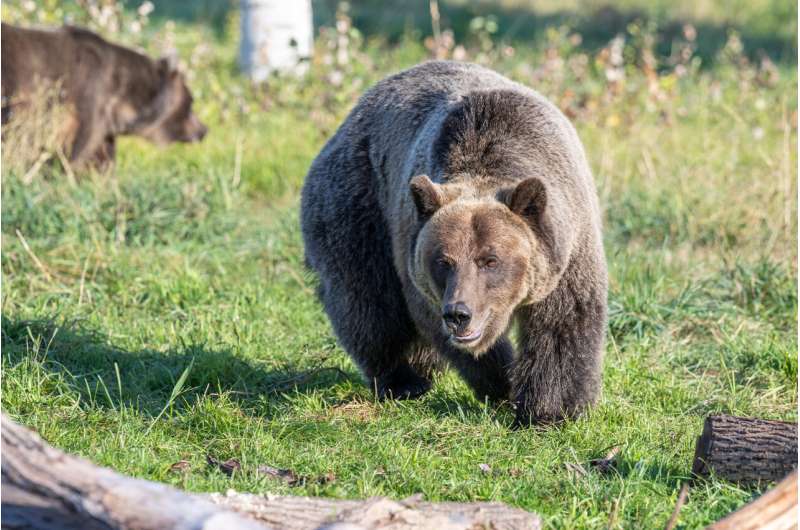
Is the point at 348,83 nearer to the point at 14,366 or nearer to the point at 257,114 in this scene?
the point at 257,114

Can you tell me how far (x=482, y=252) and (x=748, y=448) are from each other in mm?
1349

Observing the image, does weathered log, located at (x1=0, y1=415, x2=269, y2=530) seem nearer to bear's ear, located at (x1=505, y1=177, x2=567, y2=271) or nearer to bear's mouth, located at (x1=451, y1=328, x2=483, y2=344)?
bear's mouth, located at (x1=451, y1=328, x2=483, y2=344)

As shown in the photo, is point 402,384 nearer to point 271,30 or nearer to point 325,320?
point 325,320

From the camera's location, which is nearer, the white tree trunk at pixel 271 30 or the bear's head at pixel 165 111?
the bear's head at pixel 165 111

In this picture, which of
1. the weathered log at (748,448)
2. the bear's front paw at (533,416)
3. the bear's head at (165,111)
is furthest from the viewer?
the bear's head at (165,111)

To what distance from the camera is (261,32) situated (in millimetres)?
12742

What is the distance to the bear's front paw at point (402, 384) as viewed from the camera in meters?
5.95

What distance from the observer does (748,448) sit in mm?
4504

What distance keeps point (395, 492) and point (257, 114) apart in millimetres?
7386

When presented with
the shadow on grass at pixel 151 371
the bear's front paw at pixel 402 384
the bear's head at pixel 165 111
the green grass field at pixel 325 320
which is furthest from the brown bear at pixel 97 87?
the bear's front paw at pixel 402 384

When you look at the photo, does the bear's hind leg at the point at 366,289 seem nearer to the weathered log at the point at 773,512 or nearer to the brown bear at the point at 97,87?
the weathered log at the point at 773,512

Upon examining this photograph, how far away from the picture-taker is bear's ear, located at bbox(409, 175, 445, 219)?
4832 mm

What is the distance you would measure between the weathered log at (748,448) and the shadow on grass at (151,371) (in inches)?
86.7

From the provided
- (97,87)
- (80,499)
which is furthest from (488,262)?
(97,87)
